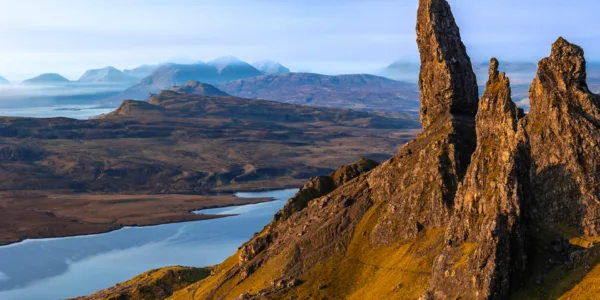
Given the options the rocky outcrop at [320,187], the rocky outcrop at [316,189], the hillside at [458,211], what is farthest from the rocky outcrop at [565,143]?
the rocky outcrop at [320,187]

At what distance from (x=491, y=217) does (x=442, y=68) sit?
58789 millimetres

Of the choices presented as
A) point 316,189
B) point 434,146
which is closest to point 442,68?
point 434,146

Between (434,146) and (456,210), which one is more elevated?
(434,146)

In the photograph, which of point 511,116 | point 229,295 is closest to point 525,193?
point 511,116

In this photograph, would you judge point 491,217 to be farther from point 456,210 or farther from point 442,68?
point 442,68

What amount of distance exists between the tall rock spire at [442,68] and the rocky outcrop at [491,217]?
31628mm

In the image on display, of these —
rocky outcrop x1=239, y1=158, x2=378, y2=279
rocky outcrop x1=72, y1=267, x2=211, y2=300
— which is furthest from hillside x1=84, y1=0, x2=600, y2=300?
Answer: rocky outcrop x1=72, y1=267, x2=211, y2=300

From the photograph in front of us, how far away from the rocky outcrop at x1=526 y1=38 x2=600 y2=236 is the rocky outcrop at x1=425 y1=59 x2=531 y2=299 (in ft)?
12.3

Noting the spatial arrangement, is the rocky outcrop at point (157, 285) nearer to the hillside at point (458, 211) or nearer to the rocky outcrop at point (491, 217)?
the hillside at point (458, 211)

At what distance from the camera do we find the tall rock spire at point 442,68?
136875 mm

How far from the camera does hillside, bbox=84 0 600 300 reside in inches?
3265

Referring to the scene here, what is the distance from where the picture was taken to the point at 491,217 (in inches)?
3327

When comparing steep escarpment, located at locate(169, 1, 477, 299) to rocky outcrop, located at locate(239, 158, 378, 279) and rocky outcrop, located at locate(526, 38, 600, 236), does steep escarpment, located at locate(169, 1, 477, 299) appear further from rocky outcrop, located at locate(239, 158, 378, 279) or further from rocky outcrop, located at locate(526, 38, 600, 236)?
rocky outcrop, located at locate(526, 38, 600, 236)

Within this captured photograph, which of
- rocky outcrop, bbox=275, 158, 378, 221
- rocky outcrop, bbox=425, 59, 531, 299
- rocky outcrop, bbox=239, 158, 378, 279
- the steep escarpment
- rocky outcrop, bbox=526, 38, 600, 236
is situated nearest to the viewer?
rocky outcrop, bbox=425, 59, 531, 299
